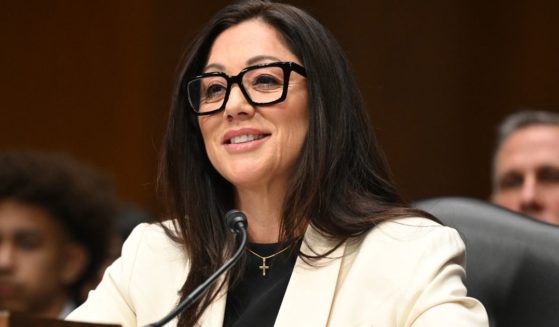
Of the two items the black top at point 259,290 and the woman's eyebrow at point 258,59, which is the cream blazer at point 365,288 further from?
the woman's eyebrow at point 258,59

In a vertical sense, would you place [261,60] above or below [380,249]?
above

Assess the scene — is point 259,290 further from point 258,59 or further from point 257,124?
point 258,59

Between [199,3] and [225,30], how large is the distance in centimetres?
285

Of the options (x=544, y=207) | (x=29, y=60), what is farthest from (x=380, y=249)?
(x=29, y=60)

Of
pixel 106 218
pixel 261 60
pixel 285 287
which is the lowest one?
pixel 106 218

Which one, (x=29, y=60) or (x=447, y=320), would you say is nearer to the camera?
(x=447, y=320)

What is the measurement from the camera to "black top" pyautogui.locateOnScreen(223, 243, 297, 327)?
7.13 ft

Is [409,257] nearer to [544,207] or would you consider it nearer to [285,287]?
[285,287]

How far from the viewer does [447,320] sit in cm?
191

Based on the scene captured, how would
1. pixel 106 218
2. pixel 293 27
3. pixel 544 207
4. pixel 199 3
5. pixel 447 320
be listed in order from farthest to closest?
pixel 199 3, pixel 106 218, pixel 544 207, pixel 293 27, pixel 447 320

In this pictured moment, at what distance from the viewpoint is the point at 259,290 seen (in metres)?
2.23

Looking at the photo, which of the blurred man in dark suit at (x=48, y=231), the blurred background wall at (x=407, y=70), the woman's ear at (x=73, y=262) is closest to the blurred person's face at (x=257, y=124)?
the blurred man in dark suit at (x=48, y=231)

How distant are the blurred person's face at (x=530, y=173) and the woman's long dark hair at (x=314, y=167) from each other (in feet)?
3.84

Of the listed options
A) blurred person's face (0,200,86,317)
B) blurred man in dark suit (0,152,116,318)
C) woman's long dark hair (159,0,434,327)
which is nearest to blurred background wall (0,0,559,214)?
blurred man in dark suit (0,152,116,318)
